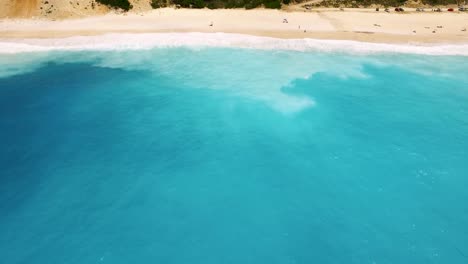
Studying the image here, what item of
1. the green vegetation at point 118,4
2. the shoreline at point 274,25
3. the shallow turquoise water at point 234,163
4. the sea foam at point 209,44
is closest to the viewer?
the shallow turquoise water at point 234,163

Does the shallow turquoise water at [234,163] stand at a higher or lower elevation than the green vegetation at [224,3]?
lower

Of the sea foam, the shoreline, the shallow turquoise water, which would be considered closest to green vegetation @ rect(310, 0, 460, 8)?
the shoreline

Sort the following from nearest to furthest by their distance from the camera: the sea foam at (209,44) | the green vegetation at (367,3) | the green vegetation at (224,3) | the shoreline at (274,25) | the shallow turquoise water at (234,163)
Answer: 1. the shallow turquoise water at (234,163)
2. the sea foam at (209,44)
3. the shoreline at (274,25)
4. the green vegetation at (224,3)
5. the green vegetation at (367,3)

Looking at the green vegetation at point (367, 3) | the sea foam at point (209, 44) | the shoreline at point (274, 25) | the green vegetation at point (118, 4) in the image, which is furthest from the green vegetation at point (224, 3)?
the sea foam at point (209, 44)

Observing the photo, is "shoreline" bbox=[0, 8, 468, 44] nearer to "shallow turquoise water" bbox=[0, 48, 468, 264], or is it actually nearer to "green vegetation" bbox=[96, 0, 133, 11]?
"green vegetation" bbox=[96, 0, 133, 11]

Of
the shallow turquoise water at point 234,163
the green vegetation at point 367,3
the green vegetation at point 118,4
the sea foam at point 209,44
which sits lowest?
the shallow turquoise water at point 234,163

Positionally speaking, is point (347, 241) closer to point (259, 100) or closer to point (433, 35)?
point (259, 100)

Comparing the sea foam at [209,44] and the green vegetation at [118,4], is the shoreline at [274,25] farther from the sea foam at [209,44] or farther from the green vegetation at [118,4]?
the green vegetation at [118,4]
